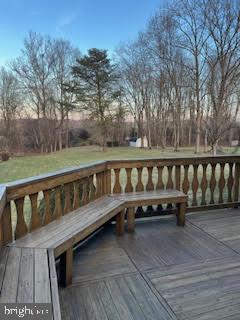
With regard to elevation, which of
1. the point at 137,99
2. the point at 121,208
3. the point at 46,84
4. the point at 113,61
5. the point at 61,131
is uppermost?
the point at 113,61

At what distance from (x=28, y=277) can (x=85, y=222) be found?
2.78 ft

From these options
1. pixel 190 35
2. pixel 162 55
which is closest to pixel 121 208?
pixel 190 35

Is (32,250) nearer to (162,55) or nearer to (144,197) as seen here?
(144,197)

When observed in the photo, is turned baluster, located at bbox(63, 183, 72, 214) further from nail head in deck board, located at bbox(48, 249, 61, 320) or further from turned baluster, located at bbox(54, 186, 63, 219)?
nail head in deck board, located at bbox(48, 249, 61, 320)

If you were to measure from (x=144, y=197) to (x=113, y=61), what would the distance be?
16997 mm

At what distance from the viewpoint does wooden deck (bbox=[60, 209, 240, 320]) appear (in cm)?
165

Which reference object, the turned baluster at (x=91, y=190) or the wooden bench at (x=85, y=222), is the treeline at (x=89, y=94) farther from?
the turned baluster at (x=91, y=190)

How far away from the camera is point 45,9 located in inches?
329

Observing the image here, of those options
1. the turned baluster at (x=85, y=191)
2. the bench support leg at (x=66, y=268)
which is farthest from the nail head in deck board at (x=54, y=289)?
the turned baluster at (x=85, y=191)

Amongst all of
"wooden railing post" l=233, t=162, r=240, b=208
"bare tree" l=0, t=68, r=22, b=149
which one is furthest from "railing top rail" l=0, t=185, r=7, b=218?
"bare tree" l=0, t=68, r=22, b=149

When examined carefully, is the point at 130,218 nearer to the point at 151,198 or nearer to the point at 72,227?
the point at 151,198

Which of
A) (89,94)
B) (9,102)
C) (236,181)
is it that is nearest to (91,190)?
(236,181)

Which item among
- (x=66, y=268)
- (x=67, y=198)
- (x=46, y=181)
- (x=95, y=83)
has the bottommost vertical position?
(x=66, y=268)

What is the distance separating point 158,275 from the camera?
2.07 meters
